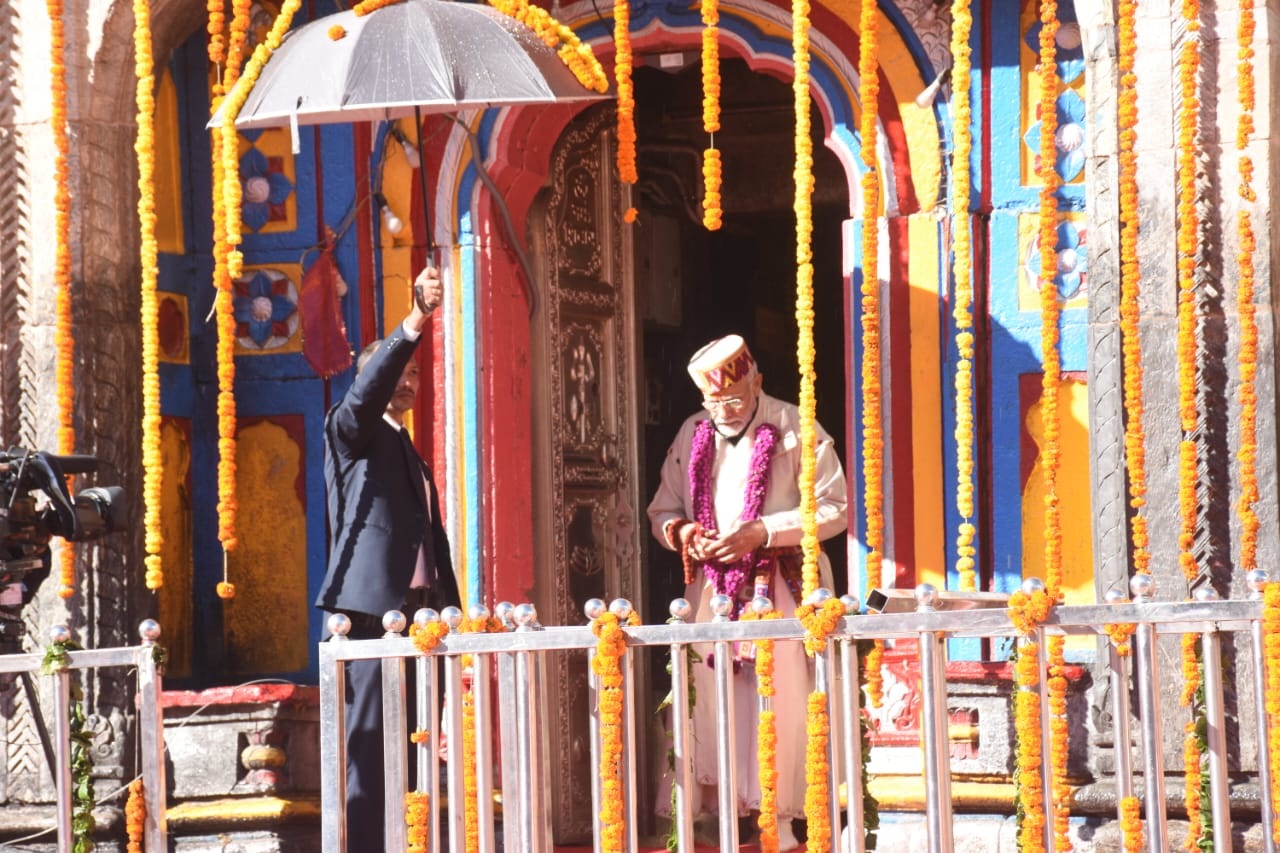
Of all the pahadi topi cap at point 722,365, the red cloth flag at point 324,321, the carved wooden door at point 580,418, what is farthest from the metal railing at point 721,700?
the red cloth flag at point 324,321

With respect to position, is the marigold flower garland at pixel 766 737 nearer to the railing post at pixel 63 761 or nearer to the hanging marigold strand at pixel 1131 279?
the hanging marigold strand at pixel 1131 279

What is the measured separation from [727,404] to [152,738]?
2.42m

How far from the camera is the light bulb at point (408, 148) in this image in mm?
8516

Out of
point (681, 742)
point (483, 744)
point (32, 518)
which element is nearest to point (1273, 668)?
point (681, 742)

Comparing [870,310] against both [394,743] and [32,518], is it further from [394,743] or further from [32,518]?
[32,518]

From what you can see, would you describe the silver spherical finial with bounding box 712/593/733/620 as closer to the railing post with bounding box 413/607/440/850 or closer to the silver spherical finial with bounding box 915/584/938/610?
the silver spherical finial with bounding box 915/584/938/610

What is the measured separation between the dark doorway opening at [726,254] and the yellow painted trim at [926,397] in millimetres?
1308

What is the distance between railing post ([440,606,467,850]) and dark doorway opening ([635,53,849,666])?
333 centimetres

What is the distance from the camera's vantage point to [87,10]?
8.26 metres

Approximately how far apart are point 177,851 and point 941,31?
12.4ft

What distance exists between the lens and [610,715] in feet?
18.5

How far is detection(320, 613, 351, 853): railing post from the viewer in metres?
5.90

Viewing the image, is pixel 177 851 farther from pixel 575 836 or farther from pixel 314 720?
pixel 575 836

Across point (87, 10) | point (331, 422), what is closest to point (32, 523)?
point (331, 422)
